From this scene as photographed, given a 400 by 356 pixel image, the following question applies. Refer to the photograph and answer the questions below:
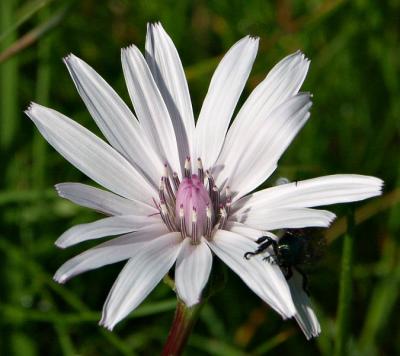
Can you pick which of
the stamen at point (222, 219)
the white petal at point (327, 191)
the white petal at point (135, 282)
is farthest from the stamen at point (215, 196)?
the white petal at point (135, 282)

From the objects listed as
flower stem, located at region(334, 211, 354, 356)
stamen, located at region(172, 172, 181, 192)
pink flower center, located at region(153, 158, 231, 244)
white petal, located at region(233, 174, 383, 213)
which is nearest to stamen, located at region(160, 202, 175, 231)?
pink flower center, located at region(153, 158, 231, 244)

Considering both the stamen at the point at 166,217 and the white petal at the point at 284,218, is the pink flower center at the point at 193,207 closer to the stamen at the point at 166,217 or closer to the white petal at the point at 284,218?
the stamen at the point at 166,217

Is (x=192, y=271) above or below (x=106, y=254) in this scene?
below

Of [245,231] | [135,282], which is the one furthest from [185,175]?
[135,282]

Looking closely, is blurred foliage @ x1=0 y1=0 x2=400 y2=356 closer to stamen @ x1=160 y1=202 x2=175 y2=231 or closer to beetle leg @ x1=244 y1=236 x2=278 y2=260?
stamen @ x1=160 y1=202 x2=175 y2=231

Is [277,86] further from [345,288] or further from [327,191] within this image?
[345,288]

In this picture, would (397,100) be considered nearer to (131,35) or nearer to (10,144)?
(131,35)

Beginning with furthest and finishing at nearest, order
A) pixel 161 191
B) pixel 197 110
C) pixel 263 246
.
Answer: pixel 197 110 < pixel 161 191 < pixel 263 246
